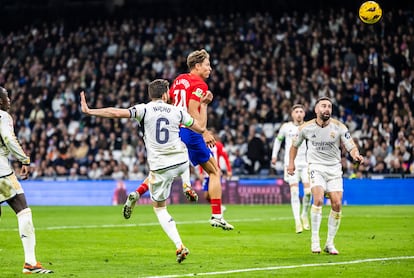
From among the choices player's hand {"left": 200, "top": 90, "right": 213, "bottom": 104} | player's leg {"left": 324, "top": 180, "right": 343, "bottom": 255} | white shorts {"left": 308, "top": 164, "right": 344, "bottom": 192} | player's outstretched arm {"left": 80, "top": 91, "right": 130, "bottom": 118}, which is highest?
player's hand {"left": 200, "top": 90, "right": 213, "bottom": 104}

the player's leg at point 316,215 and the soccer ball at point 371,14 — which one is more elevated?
the soccer ball at point 371,14

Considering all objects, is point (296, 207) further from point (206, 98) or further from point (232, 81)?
point (232, 81)

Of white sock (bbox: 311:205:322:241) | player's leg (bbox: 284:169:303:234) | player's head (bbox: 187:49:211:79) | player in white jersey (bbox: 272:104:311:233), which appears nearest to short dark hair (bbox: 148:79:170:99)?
player's head (bbox: 187:49:211:79)

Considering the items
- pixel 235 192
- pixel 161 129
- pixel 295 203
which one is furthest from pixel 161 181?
pixel 235 192

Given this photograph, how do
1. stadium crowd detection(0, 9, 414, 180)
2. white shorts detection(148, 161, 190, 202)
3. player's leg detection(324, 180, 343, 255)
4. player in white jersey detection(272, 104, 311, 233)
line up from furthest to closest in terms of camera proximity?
stadium crowd detection(0, 9, 414, 180) → player in white jersey detection(272, 104, 311, 233) → player's leg detection(324, 180, 343, 255) → white shorts detection(148, 161, 190, 202)

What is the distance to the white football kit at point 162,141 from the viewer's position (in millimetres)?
12898

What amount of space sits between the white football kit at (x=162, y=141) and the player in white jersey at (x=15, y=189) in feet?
6.28

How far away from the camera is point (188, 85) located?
1460cm

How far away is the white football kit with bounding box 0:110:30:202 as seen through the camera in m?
11.8

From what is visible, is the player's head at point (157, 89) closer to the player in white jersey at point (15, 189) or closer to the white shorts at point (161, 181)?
the white shorts at point (161, 181)

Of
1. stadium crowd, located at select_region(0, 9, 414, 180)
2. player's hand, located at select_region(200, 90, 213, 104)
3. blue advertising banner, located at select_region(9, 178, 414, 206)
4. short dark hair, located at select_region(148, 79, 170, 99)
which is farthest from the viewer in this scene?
stadium crowd, located at select_region(0, 9, 414, 180)

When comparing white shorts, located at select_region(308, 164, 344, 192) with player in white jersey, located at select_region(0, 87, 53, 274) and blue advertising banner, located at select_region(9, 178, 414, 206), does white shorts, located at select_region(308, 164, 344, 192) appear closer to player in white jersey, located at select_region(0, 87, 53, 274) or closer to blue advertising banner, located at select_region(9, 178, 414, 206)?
player in white jersey, located at select_region(0, 87, 53, 274)

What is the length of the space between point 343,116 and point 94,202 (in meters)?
10.5

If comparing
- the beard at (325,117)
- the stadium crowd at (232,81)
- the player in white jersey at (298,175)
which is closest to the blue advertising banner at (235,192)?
the stadium crowd at (232,81)
